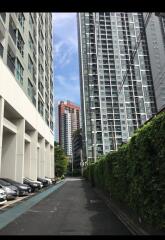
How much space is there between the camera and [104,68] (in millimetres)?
28766

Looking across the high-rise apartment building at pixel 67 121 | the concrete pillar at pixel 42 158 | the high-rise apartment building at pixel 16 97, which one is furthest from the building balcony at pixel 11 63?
the high-rise apartment building at pixel 67 121

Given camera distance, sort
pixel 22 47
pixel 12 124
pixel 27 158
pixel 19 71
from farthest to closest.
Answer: pixel 27 158 < pixel 22 47 < pixel 19 71 < pixel 12 124

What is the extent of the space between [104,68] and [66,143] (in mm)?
144926

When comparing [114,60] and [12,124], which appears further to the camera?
[114,60]

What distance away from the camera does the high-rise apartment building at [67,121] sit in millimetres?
167000

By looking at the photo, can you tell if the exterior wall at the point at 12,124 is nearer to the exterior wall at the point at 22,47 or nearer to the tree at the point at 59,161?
the exterior wall at the point at 22,47

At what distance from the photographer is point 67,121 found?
552 feet

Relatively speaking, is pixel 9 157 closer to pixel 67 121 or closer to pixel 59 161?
pixel 59 161

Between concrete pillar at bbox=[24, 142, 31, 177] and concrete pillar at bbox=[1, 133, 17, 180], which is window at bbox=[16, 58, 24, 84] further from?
concrete pillar at bbox=[24, 142, 31, 177]

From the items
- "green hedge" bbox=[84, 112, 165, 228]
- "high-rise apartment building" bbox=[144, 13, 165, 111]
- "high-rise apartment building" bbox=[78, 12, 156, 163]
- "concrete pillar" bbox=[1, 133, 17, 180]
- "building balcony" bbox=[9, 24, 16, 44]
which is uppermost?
"building balcony" bbox=[9, 24, 16, 44]

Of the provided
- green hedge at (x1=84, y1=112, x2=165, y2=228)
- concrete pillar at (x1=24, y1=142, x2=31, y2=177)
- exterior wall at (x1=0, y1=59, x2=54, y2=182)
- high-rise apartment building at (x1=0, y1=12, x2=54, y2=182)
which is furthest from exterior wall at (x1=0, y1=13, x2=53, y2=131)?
green hedge at (x1=84, y1=112, x2=165, y2=228)

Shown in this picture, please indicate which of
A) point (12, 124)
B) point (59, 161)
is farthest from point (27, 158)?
point (59, 161)

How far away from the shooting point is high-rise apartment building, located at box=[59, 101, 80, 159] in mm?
167000
